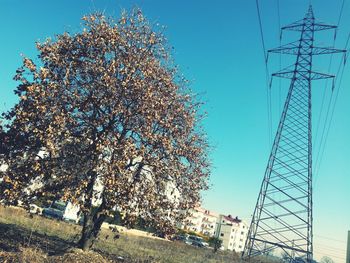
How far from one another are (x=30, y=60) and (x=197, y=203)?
12.0 metres

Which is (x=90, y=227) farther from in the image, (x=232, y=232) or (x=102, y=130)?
(x=232, y=232)

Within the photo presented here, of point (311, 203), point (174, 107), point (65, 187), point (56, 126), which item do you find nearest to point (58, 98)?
point (56, 126)

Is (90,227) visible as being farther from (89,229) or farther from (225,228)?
(225,228)

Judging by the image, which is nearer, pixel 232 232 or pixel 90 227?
pixel 90 227

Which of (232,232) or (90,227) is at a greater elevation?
(232,232)

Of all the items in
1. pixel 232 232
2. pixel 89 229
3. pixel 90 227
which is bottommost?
pixel 89 229

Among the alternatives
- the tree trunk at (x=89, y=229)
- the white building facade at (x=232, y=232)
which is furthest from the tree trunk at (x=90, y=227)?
the white building facade at (x=232, y=232)

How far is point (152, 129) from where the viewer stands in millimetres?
17938

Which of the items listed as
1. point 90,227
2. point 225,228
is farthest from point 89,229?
point 225,228

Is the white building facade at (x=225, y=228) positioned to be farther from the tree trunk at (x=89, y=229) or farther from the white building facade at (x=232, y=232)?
the tree trunk at (x=89, y=229)

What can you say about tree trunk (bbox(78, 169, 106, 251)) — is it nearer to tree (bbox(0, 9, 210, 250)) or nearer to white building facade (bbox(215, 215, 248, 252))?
tree (bbox(0, 9, 210, 250))

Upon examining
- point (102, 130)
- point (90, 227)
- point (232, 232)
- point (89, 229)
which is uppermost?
point (232, 232)

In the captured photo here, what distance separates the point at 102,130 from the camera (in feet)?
58.3

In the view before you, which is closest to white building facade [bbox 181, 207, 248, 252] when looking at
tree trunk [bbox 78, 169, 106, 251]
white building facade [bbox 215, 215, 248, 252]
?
white building facade [bbox 215, 215, 248, 252]
